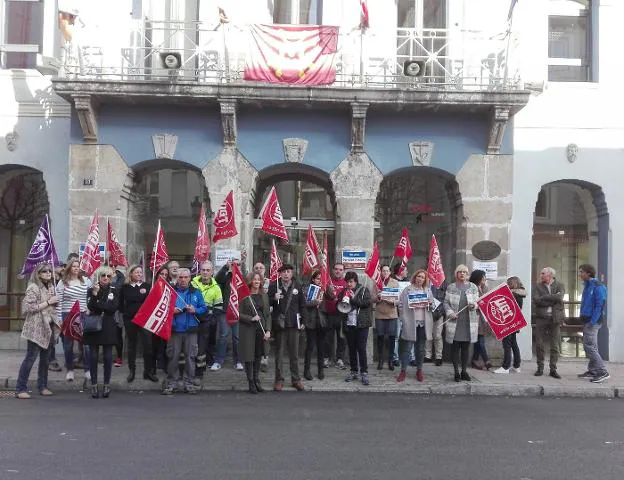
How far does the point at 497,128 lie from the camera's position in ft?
42.7

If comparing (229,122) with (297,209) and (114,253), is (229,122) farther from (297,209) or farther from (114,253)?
(114,253)

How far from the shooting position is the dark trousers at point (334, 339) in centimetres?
1145

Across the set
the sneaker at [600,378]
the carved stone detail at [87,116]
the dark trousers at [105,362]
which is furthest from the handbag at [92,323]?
the sneaker at [600,378]

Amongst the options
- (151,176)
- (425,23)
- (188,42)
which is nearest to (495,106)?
(425,23)

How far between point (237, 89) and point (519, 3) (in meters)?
5.75

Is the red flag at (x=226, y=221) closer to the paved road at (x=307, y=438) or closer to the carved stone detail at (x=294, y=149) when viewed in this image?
the carved stone detail at (x=294, y=149)

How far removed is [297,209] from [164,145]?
10.0 ft

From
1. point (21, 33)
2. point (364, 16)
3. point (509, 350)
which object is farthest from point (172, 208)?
point (509, 350)

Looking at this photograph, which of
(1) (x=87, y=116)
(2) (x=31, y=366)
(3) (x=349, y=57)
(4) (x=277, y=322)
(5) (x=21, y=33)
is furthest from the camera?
(5) (x=21, y=33)

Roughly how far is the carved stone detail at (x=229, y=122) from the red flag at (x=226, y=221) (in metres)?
1.42

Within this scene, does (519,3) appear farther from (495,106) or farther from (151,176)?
(151,176)

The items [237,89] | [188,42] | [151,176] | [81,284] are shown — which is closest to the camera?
[81,284]

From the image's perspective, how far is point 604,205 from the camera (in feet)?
45.4

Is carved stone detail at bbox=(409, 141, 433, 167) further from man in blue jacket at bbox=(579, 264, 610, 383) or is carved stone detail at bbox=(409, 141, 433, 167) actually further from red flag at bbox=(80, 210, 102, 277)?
red flag at bbox=(80, 210, 102, 277)
